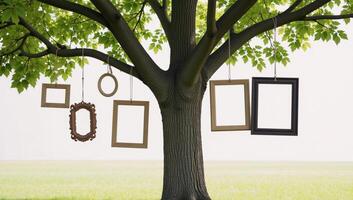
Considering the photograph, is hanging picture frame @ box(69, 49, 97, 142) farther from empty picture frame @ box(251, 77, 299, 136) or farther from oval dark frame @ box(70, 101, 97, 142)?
empty picture frame @ box(251, 77, 299, 136)

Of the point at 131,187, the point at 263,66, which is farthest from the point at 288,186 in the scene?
the point at 263,66

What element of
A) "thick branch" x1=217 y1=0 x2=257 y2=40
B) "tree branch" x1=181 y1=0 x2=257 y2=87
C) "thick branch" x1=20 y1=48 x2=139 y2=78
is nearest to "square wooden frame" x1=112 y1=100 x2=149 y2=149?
"tree branch" x1=181 y1=0 x2=257 y2=87

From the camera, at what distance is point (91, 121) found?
7953 millimetres

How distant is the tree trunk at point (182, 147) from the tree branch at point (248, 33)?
480 mm

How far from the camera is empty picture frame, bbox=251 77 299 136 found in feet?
22.9

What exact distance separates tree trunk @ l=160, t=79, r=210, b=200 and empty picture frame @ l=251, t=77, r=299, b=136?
1.44 m

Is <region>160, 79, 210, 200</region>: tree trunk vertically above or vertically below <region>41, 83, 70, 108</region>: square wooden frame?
below

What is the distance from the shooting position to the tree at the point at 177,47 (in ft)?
25.7

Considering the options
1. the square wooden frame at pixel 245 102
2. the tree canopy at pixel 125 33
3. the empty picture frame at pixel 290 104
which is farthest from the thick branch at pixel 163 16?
the empty picture frame at pixel 290 104

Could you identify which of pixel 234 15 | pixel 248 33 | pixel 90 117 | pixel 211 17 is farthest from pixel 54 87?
pixel 248 33

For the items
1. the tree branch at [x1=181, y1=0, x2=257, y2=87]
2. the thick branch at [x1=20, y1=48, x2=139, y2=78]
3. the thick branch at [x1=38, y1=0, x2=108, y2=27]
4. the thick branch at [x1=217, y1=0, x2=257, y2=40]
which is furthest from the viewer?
the thick branch at [x1=20, y1=48, x2=139, y2=78]

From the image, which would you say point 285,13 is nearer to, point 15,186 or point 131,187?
point 131,187

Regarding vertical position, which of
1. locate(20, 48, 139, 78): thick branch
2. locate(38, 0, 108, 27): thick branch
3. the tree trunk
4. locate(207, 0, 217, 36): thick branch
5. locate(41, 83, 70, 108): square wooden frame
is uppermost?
locate(38, 0, 108, 27): thick branch

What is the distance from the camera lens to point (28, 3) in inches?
368
